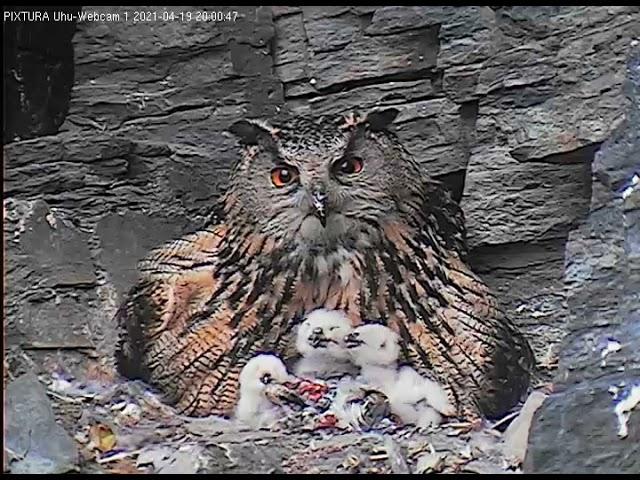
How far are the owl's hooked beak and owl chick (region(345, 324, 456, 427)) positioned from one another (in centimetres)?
21

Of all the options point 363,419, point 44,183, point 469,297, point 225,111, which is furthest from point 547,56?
point 44,183

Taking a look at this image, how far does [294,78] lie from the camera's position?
6.88ft

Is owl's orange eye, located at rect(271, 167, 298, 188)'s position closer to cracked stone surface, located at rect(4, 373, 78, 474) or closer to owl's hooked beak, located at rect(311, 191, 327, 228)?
owl's hooked beak, located at rect(311, 191, 327, 228)

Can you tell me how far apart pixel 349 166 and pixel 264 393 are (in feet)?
1.32

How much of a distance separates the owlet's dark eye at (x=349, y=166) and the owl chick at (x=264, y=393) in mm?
334

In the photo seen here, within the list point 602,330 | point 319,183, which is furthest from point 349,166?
point 602,330

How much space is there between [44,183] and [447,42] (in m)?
0.76

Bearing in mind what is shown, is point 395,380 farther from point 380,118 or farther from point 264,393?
point 380,118

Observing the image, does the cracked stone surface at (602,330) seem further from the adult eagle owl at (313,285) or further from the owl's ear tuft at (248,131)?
the owl's ear tuft at (248,131)

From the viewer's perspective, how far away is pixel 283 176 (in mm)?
1912

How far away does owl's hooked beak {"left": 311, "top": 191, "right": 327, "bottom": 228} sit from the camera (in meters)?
1.85
